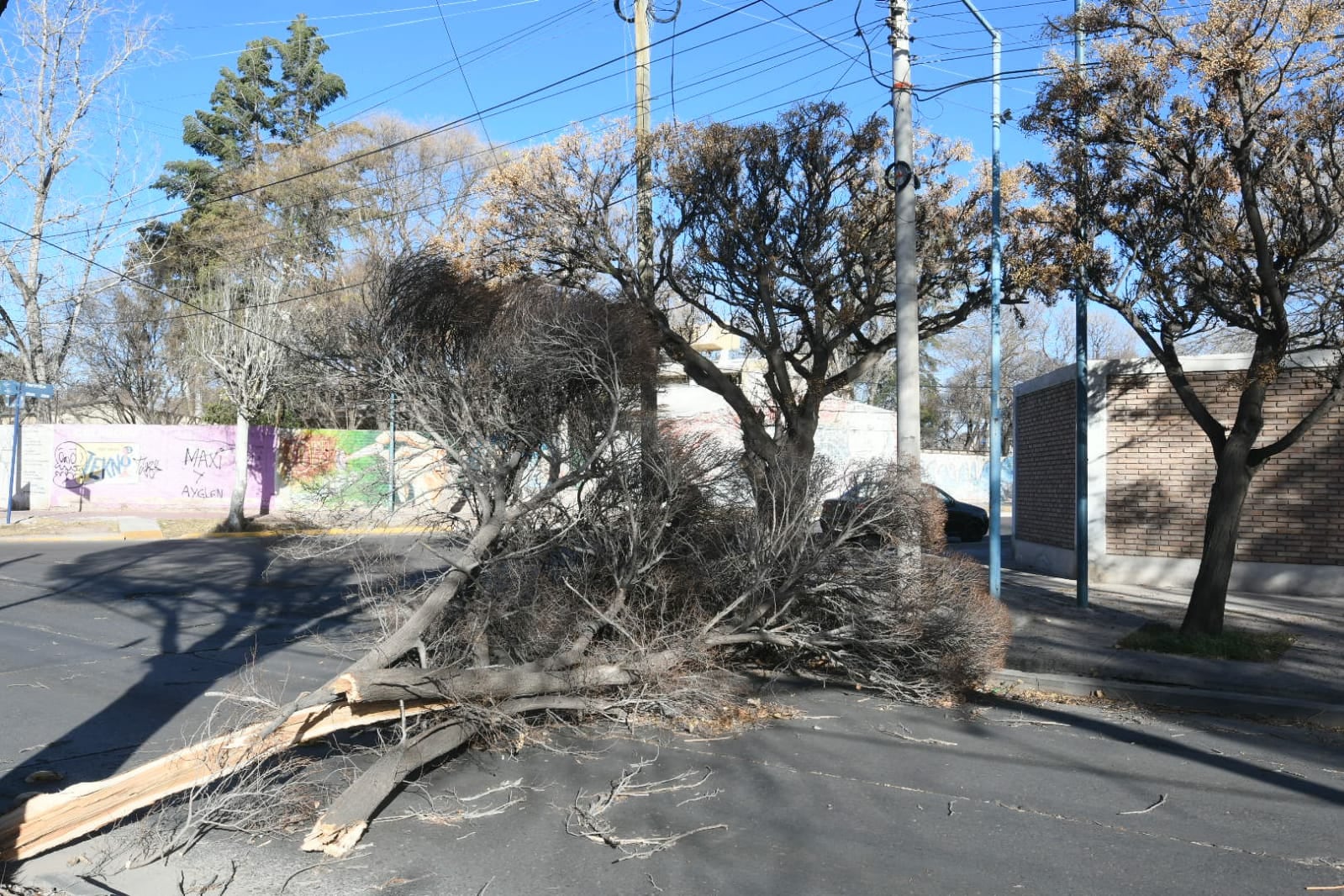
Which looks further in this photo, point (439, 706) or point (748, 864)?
point (439, 706)

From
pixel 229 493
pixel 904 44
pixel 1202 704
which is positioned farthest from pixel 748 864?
pixel 229 493

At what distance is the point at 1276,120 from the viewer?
394 inches

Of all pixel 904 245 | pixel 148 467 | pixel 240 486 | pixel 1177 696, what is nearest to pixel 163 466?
pixel 148 467

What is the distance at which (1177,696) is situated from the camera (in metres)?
8.88

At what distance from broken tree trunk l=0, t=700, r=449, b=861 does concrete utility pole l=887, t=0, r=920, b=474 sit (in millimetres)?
6691

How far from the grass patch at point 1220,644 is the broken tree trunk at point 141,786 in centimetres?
840

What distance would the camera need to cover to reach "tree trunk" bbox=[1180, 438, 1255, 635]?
10.3 m

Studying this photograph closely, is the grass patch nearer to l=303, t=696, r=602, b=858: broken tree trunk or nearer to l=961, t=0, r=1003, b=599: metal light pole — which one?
l=961, t=0, r=1003, b=599: metal light pole

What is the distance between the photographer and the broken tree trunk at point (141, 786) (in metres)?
4.79

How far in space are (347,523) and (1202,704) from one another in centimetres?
790

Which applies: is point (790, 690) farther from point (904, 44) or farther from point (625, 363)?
point (904, 44)

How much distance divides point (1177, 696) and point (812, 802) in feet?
15.4

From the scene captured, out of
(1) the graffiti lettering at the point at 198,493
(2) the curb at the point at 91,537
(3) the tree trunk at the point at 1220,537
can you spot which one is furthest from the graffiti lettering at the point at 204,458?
(3) the tree trunk at the point at 1220,537

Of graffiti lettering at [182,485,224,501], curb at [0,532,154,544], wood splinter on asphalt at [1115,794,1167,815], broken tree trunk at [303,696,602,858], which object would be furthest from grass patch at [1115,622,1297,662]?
graffiti lettering at [182,485,224,501]
